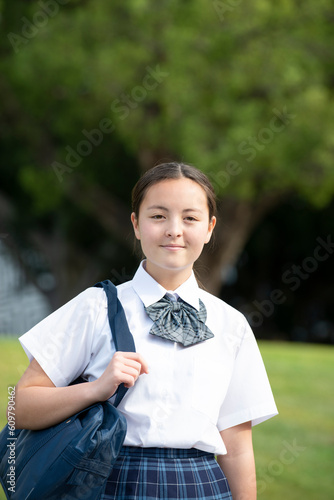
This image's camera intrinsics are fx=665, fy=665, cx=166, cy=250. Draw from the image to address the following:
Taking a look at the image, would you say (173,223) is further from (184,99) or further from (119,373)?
(184,99)

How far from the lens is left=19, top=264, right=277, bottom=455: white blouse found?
54.0 inches

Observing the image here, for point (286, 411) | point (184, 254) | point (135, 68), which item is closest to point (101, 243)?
point (135, 68)

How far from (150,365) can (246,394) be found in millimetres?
260

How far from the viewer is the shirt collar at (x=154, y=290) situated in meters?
1.48

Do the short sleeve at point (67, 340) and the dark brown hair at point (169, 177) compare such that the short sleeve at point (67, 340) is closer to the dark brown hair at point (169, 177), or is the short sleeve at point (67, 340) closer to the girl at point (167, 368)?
the girl at point (167, 368)

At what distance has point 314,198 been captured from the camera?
916 cm

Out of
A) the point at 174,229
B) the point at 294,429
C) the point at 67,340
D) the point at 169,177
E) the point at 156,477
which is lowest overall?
the point at 156,477

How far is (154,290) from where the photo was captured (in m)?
1.49

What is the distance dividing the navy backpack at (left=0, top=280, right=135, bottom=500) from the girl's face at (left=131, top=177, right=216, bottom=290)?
0.31 metres

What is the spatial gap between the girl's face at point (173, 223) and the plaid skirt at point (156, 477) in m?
0.40

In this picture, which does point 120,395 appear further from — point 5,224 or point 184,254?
point 5,224

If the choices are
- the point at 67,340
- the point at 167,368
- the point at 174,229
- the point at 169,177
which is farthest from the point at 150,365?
the point at 169,177

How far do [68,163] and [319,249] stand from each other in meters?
6.08

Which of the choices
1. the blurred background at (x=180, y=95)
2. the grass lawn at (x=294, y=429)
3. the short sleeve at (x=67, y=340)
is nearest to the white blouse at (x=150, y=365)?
the short sleeve at (x=67, y=340)
